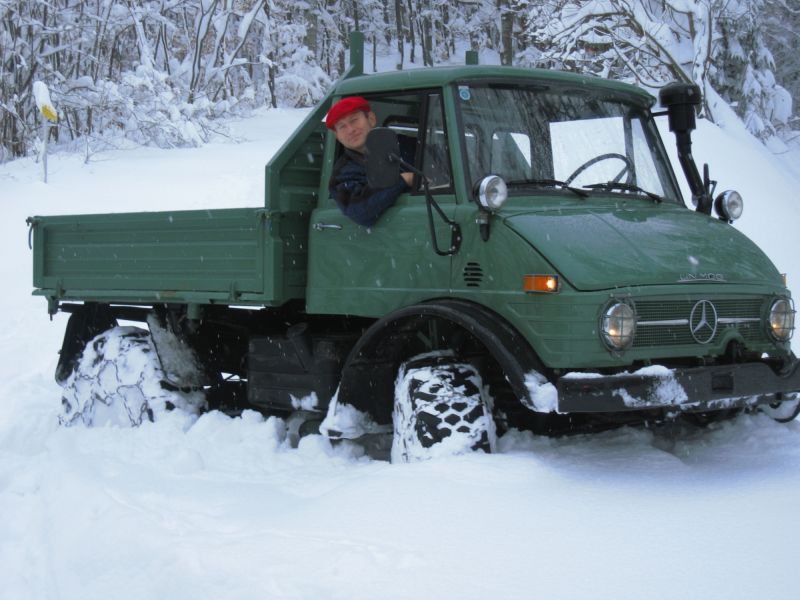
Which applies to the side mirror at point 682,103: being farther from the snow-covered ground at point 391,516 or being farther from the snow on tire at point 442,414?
the snow on tire at point 442,414

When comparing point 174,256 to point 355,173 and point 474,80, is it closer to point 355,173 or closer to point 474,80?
point 355,173

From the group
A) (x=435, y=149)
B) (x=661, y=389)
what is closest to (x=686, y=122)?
(x=435, y=149)

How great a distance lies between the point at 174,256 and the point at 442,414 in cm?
266

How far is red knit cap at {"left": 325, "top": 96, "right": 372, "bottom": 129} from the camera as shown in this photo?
6.04 m

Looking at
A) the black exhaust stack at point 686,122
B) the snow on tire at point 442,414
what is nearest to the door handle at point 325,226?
the snow on tire at point 442,414

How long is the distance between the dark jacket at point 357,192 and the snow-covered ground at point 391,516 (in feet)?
4.55

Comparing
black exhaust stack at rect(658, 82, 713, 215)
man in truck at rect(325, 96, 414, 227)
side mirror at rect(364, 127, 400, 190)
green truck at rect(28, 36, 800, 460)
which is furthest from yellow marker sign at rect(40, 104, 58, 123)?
side mirror at rect(364, 127, 400, 190)

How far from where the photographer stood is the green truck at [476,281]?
500 centimetres

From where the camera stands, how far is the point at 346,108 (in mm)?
6043

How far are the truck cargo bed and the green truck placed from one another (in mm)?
17

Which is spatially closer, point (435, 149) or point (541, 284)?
point (541, 284)

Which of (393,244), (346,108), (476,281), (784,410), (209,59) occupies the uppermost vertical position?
(209,59)

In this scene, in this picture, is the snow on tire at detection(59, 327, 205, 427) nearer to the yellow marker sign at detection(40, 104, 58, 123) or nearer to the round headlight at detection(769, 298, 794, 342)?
the round headlight at detection(769, 298, 794, 342)

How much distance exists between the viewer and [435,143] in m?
5.71
